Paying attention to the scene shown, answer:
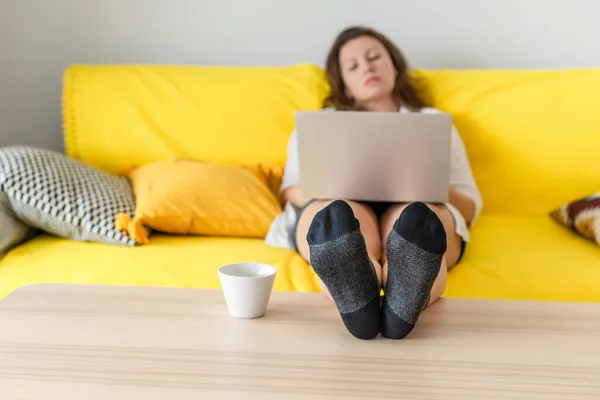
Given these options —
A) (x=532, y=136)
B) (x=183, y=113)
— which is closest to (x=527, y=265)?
(x=532, y=136)

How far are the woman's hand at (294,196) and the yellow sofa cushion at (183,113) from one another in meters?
0.16

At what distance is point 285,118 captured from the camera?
1.86 metres

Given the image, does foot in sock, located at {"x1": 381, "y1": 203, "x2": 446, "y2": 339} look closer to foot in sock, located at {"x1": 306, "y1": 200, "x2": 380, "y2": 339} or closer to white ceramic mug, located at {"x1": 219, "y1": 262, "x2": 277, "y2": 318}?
foot in sock, located at {"x1": 306, "y1": 200, "x2": 380, "y2": 339}

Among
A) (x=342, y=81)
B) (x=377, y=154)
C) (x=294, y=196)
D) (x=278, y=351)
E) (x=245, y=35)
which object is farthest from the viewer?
(x=245, y=35)

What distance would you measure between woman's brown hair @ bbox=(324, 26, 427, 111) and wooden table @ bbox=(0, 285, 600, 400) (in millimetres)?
933

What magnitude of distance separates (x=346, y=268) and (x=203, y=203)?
2.57 feet

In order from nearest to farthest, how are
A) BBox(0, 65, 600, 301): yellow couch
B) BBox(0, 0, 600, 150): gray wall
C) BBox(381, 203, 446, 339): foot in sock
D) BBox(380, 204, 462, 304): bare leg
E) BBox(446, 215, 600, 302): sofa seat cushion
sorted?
BBox(381, 203, 446, 339): foot in sock < BBox(446, 215, 600, 302): sofa seat cushion < BBox(380, 204, 462, 304): bare leg < BBox(0, 65, 600, 301): yellow couch < BBox(0, 0, 600, 150): gray wall

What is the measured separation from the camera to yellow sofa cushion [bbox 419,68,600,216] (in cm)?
176

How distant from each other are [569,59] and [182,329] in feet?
5.58

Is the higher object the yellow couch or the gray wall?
the gray wall

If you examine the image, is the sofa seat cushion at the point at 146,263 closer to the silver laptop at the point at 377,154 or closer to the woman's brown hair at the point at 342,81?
the silver laptop at the point at 377,154

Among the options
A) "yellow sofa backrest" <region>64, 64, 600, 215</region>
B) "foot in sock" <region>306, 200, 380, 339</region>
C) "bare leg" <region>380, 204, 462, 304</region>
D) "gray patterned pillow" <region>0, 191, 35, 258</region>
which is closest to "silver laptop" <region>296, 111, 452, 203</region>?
"bare leg" <region>380, 204, 462, 304</region>

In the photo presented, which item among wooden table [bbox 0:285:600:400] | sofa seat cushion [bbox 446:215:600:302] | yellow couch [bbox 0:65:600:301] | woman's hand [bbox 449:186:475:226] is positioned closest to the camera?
wooden table [bbox 0:285:600:400]

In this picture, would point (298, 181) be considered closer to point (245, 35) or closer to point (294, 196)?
point (294, 196)
